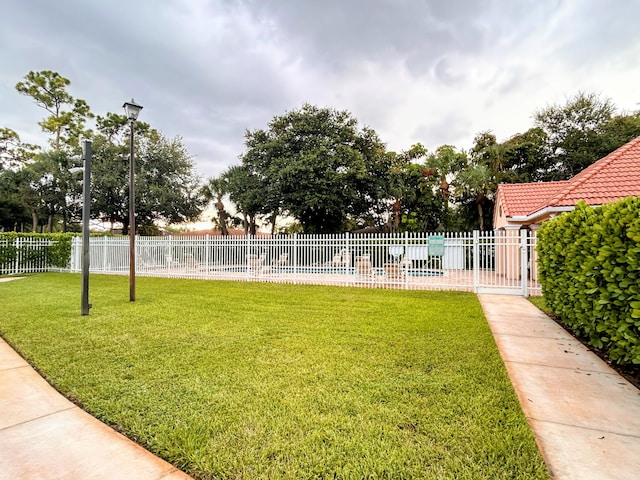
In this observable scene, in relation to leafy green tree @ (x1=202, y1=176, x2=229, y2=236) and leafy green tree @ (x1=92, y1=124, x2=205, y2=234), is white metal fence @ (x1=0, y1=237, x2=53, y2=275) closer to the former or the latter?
leafy green tree @ (x1=92, y1=124, x2=205, y2=234)

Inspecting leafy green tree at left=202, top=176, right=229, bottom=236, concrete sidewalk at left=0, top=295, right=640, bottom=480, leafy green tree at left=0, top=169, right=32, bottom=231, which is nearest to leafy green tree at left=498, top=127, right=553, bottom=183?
leafy green tree at left=202, top=176, right=229, bottom=236

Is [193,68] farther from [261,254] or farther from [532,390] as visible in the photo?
[532,390]

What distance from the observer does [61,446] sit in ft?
7.32

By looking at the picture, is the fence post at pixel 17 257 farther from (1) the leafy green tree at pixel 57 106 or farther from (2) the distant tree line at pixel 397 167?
(1) the leafy green tree at pixel 57 106

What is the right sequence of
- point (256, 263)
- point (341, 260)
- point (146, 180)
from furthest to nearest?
point (146, 180)
point (256, 263)
point (341, 260)

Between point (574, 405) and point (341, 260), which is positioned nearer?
point (574, 405)

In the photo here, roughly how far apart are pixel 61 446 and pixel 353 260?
9.91 meters

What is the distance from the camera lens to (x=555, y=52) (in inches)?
478

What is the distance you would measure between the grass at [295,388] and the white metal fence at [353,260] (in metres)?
3.85

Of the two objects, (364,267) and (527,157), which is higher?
(527,157)

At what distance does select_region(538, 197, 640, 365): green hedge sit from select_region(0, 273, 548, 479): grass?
1.28 m

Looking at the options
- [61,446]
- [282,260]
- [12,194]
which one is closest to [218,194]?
[12,194]

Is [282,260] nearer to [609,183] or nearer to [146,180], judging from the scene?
[609,183]

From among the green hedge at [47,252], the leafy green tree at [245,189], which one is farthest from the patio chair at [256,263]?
the leafy green tree at [245,189]
